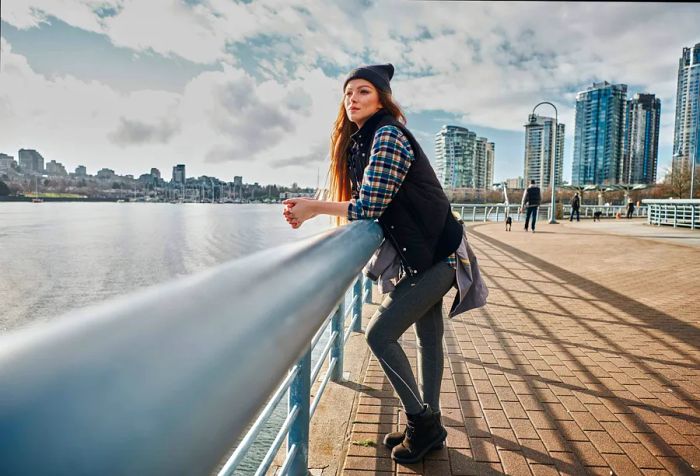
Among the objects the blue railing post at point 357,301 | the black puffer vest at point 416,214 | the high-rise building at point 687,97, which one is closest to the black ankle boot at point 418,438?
the black puffer vest at point 416,214

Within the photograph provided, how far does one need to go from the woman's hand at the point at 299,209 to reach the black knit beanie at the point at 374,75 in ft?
2.19

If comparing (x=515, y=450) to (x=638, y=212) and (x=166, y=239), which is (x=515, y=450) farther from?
(x=166, y=239)

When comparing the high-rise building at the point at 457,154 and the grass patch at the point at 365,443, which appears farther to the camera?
the high-rise building at the point at 457,154

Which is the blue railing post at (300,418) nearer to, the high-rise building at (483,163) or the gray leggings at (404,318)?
the gray leggings at (404,318)

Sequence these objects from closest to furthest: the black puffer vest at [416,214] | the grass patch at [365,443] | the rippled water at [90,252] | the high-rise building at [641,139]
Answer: the black puffer vest at [416,214], the grass patch at [365,443], the rippled water at [90,252], the high-rise building at [641,139]

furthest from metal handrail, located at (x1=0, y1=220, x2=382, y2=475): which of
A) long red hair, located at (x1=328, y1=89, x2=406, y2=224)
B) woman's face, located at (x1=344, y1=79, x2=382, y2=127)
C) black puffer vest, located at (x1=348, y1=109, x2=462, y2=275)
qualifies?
long red hair, located at (x1=328, y1=89, x2=406, y2=224)

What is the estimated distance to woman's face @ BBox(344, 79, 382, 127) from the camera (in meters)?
2.23

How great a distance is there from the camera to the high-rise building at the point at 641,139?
245 feet

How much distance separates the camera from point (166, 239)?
6638 centimetres

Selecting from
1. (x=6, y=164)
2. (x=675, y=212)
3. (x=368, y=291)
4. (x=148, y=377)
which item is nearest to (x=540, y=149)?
(x=675, y=212)

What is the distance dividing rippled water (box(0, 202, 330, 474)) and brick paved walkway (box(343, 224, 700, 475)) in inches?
847

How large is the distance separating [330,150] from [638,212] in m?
39.8

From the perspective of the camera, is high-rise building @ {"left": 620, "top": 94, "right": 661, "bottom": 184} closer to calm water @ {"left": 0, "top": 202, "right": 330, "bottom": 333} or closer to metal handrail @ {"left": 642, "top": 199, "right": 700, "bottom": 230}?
calm water @ {"left": 0, "top": 202, "right": 330, "bottom": 333}

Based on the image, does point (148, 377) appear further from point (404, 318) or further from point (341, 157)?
point (341, 157)
